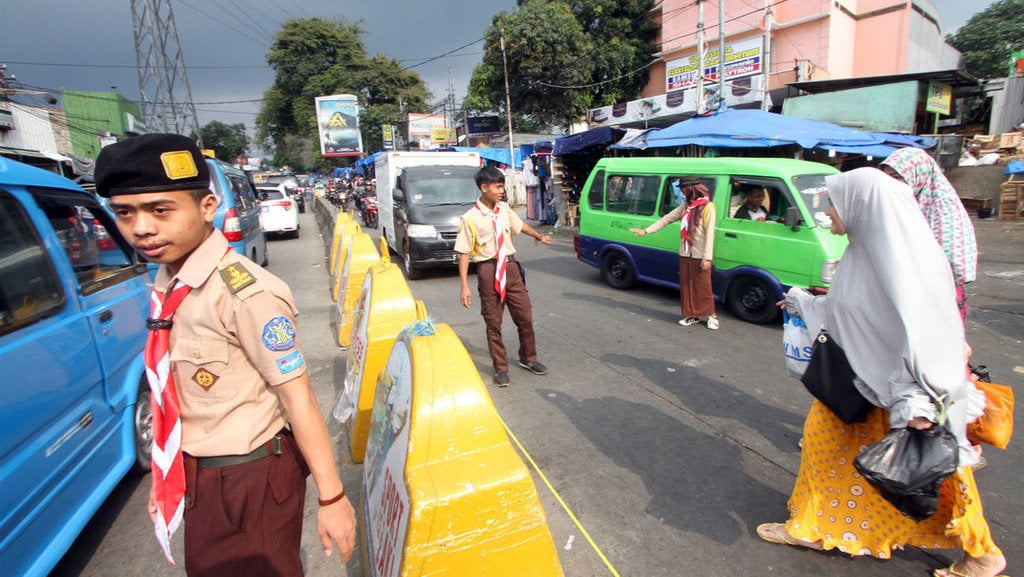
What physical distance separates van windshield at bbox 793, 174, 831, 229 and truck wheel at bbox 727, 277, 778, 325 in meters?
0.90

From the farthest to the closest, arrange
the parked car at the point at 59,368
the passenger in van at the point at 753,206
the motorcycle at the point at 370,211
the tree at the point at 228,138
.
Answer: the tree at the point at 228,138 → the motorcycle at the point at 370,211 → the passenger in van at the point at 753,206 → the parked car at the point at 59,368

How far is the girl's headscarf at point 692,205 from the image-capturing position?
5.57m

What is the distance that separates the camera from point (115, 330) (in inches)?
111

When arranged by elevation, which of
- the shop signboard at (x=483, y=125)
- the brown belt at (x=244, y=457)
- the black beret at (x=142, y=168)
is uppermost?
the shop signboard at (x=483, y=125)

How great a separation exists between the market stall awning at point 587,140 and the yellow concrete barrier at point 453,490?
12.4 metres

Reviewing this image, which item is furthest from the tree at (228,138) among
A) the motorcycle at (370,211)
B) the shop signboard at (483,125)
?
the motorcycle at (370,211)

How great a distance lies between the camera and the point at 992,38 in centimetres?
3139

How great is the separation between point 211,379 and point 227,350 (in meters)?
Answer: 0.09

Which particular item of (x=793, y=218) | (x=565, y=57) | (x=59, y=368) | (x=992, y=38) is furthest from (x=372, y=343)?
(x=992, y=38)

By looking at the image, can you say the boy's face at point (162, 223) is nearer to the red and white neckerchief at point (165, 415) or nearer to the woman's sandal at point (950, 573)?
the red and white neckerchief at point (165, 415)

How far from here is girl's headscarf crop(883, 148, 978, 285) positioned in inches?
108

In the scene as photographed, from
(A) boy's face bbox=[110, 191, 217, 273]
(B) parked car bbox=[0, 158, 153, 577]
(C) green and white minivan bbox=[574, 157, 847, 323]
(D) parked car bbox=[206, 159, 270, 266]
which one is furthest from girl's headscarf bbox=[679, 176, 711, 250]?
(D) parked car bbox=[206, 159, 270, 266]

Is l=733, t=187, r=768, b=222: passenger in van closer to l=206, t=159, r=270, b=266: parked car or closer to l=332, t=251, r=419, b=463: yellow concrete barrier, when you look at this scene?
l=332, t=251, r=419, b=463: yellow concrete barrier

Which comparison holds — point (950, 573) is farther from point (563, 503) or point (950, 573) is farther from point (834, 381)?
point (563, 503)
